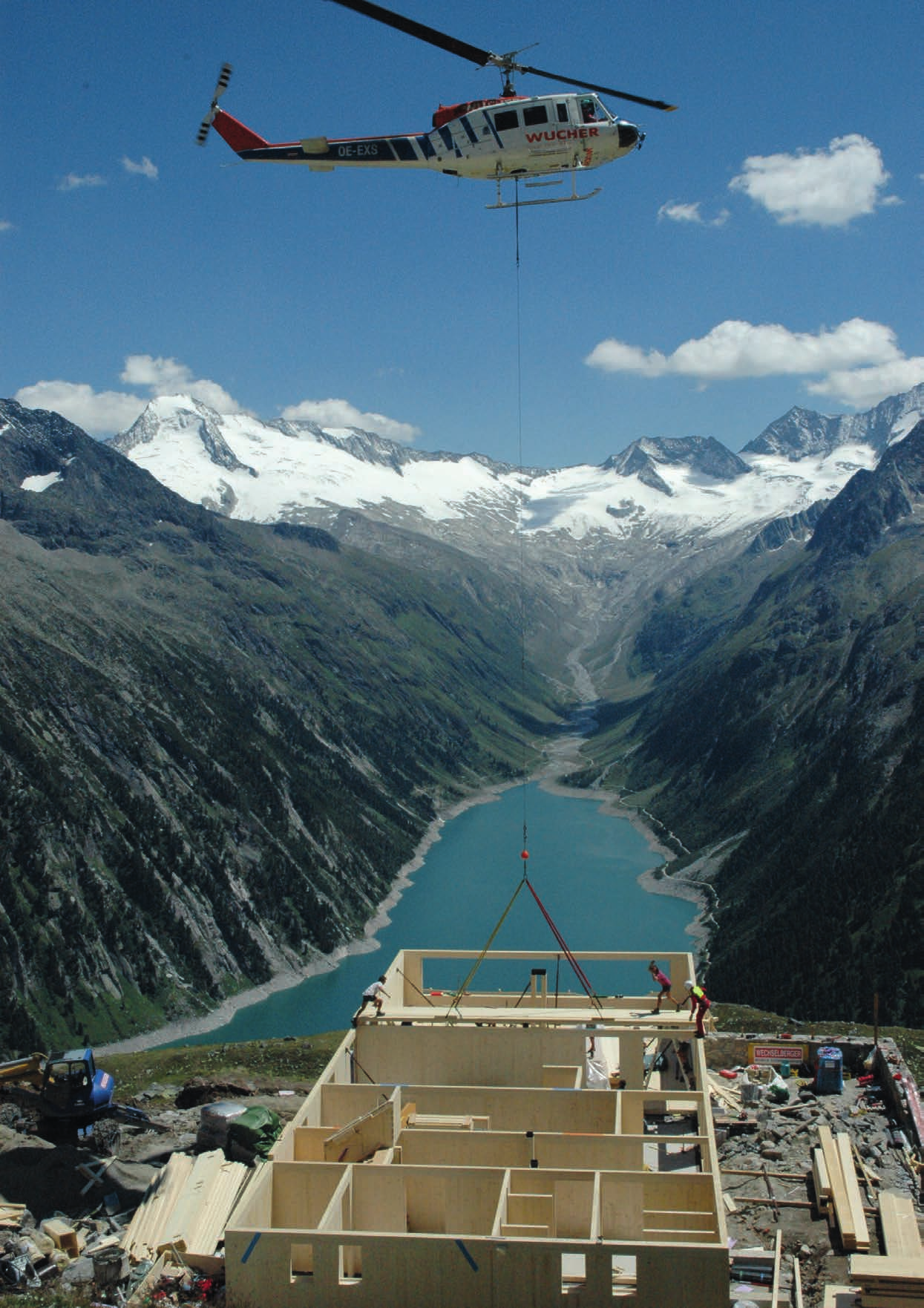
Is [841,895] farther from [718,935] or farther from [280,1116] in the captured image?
[280,1116]

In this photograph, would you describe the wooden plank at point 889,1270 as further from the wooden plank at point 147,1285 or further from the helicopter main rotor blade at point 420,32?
the helicopter main rotor blade at point 420,32

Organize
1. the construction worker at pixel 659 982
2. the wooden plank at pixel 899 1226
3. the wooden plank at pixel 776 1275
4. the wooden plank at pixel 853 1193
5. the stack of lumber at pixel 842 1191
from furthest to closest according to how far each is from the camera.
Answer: the construction worker at pixel 659 982, the stack of lumber at pixel 842 1191, the wooden plank at pixel 853 1193, the wooden plank at pixel 899 1226, the wooden plank at pixel 776 1275

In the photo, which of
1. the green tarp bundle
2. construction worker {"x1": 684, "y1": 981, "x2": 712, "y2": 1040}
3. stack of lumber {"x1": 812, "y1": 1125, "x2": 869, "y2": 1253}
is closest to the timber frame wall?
construction worker {"x1": 684, "y1": 981, "x2": 712, "y2": 1040}

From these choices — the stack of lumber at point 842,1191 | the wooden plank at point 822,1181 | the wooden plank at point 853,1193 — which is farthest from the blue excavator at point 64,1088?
the wooden plank at point 853,1193

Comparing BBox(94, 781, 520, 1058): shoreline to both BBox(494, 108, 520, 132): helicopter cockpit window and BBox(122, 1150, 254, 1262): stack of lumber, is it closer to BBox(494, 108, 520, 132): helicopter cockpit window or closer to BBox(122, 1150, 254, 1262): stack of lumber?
BBox(122, 1150, 254, 1262): stack of lumber

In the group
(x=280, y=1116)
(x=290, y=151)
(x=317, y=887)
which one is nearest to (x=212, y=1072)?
(x=280, y=1116)

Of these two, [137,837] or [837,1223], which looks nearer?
[837,1223]

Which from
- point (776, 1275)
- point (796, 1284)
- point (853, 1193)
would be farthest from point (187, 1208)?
point (853, 1193)
